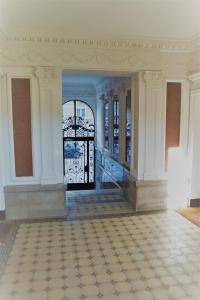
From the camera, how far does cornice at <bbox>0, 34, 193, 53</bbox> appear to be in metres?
4.61

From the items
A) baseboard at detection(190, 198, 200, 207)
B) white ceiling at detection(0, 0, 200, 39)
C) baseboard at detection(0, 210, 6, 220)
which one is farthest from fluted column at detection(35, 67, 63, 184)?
baseboard at detection(190, 198, 200, 207)

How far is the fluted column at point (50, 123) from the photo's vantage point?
4.75 m

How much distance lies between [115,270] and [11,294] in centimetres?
116

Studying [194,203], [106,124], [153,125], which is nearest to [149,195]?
[194,203]

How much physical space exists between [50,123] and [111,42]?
1.74m

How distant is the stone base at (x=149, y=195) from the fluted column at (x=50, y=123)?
1442 millimetres

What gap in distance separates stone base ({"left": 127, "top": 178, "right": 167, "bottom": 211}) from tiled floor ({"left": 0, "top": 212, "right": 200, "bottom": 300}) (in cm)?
47

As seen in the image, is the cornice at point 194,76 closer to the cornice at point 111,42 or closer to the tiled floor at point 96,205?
the cornice at point 111,42

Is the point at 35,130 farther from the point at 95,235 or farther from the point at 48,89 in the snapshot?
the point at 95,235

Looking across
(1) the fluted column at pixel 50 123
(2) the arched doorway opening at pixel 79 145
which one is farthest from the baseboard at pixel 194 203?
(2) the arched doorway opening at pixel 79 145

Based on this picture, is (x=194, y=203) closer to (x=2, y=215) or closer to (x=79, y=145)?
(x=2, y=215)

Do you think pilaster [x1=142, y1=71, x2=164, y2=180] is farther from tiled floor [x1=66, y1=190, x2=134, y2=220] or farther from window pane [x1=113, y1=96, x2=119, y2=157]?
window pane [x1=113, y1=96, x2=119, y2=157]

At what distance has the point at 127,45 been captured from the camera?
16.0 feet

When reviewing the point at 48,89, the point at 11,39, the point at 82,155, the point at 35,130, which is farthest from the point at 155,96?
the point at 82,155
